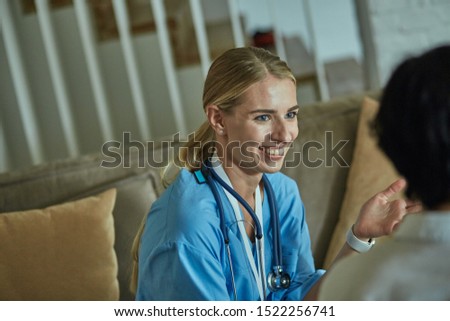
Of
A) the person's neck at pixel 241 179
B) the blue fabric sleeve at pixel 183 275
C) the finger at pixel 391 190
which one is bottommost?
the blue fabric sleeve at pixel 183 275

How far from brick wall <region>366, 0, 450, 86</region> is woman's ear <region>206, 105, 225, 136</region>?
74cm

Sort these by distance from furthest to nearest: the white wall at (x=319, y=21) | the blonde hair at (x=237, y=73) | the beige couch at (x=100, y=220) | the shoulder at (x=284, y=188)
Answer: the white wall at (x=319, y=21) → the beige couch at (x=100, y=220) → the shoulder at (x=284, y=188) → the blonde hair at (x=237, y=73)

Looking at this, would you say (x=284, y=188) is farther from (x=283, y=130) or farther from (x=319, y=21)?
(x=319, y=21)

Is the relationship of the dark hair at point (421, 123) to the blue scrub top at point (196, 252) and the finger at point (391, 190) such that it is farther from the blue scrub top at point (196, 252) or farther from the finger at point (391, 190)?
the blue scrub top at point (196, 252)

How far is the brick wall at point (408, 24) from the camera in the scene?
1.71 m

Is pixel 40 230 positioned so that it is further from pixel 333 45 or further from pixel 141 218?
pixel 333 45

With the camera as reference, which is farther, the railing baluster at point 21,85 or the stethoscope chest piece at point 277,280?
the railing baluster at point 21,85

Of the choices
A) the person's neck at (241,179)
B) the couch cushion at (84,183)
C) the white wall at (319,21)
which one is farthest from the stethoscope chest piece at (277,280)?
the white wall at (319,21)

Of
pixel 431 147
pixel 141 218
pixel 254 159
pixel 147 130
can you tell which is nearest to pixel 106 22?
pixel 147 130

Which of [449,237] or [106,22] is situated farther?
[106,22]

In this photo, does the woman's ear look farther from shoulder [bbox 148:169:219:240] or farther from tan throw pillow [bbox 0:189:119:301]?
tan throw pillow [bbox 0:189:119:301]

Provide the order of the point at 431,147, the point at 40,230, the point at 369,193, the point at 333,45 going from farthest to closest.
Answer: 1. the point at 333,45
2. the point at 40,230
3. the point at 369,193
4. the point at 431,147
